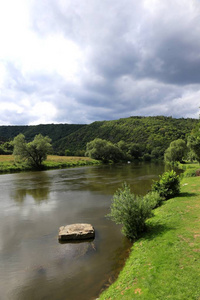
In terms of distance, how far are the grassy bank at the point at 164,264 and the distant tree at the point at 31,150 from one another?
52.3 m

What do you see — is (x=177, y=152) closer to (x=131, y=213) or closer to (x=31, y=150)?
(x=31, y=150)

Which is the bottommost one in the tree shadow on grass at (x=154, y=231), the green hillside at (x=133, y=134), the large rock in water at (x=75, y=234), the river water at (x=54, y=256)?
the river water at (x=54, y=256)

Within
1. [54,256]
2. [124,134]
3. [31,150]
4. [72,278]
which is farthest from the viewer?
[124,134]

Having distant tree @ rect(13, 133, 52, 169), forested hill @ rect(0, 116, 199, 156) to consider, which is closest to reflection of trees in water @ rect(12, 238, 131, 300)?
distant tree @ rect(13, 133, 52, 169)

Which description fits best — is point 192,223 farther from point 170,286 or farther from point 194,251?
point 170,286

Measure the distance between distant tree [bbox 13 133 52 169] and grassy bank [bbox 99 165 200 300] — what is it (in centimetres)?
5235

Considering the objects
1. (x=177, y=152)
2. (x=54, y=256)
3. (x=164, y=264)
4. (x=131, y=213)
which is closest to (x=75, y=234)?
(x=54, y=256)

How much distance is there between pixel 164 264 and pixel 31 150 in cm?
5642

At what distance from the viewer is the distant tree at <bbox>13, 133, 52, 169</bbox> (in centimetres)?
5725

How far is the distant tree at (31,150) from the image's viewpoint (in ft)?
188

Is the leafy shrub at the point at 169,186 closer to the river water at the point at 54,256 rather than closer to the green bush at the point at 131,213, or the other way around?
the river water at the point at 54,256

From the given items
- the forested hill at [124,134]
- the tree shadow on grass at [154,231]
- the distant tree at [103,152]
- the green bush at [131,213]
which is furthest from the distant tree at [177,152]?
the green bush at [131,213]

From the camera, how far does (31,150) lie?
190ft

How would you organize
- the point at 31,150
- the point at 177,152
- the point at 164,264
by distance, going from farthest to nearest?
the point at 177,152 < the point at 31,150 < the point at 164,264
